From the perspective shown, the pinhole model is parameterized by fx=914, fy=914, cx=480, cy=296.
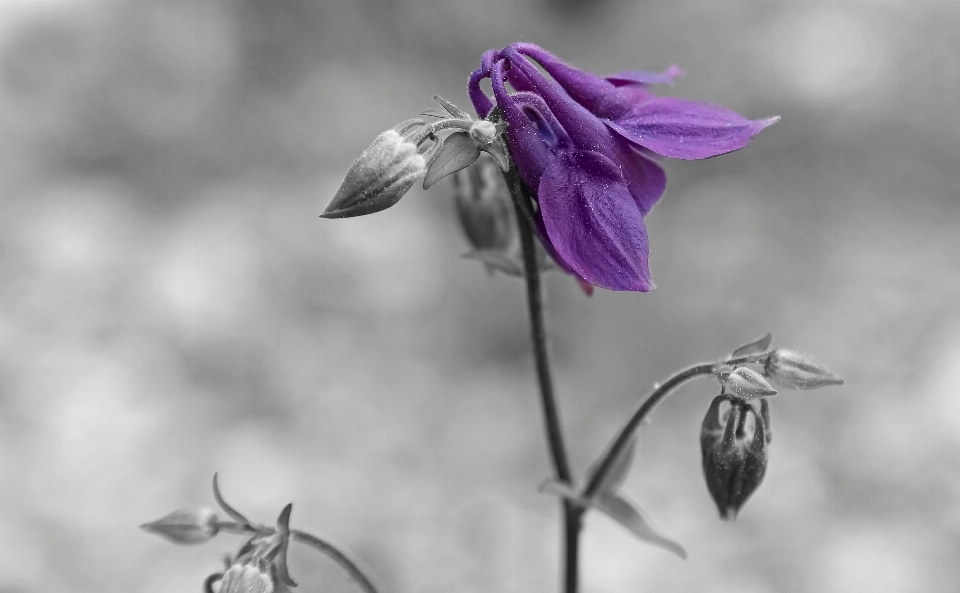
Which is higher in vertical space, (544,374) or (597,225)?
(597,225)

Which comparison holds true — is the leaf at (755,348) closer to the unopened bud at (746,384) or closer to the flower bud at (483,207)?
the unopened bud at (746,384)

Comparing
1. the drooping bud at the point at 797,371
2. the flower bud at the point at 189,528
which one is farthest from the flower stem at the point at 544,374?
the flower bud at the point at 189,528

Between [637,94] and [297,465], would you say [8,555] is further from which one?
[637,94]

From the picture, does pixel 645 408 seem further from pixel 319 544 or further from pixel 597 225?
pixel 319 544

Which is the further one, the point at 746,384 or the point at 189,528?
the point at 189,528

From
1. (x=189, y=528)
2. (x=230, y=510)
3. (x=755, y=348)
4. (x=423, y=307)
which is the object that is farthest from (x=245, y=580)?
(x=423, y=307)

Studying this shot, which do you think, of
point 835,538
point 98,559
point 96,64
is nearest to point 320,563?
point 98,559

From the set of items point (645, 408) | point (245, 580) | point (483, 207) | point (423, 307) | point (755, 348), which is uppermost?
point (423, 307)
